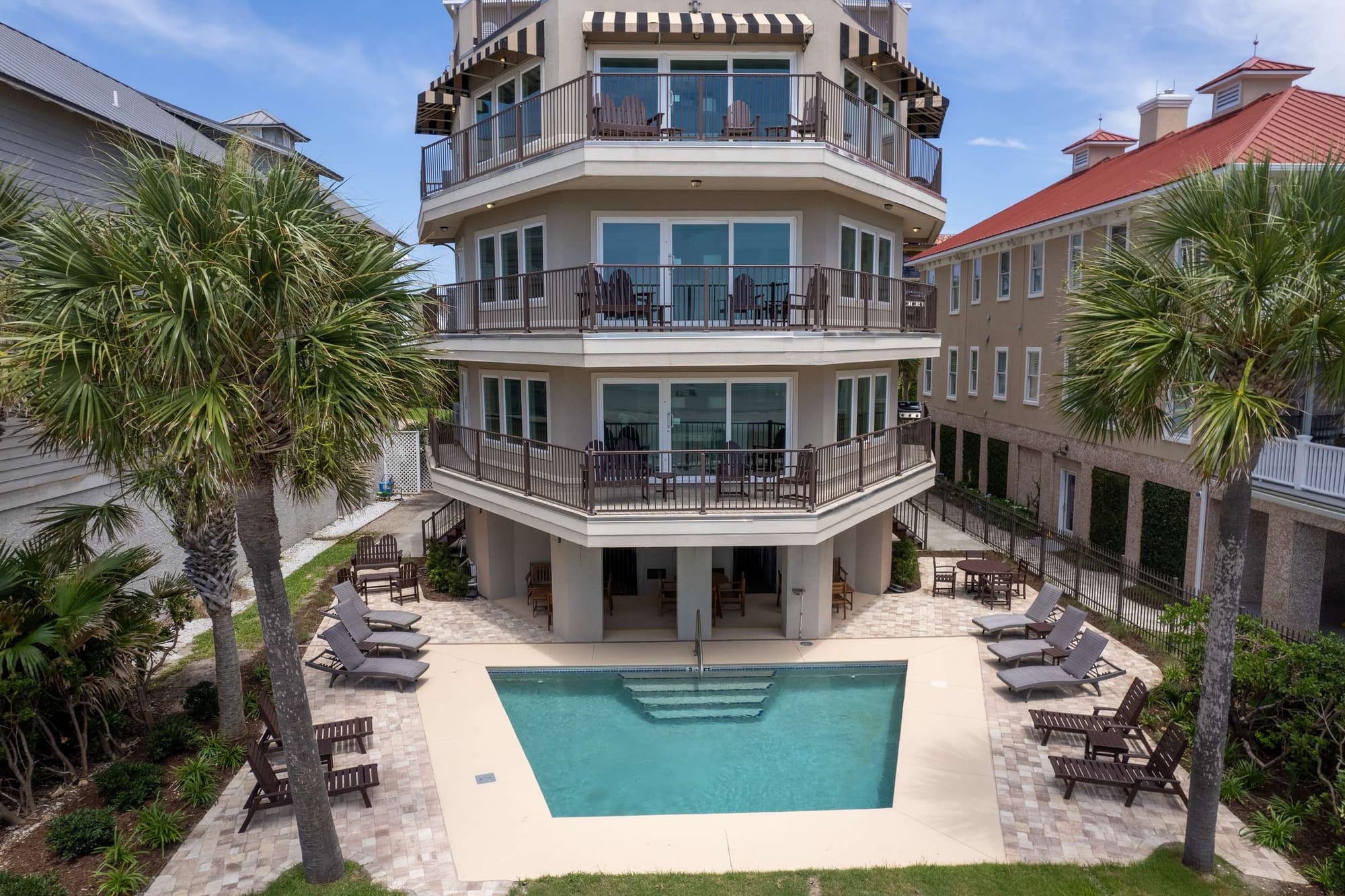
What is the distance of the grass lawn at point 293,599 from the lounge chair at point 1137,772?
41.7 feet

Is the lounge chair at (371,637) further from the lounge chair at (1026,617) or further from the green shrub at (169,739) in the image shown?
the lounge chair at (1026,617)

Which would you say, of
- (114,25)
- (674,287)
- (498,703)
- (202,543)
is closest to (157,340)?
(202,543)

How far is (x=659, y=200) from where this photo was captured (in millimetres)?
16203

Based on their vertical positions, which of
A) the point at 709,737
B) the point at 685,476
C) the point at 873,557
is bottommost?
the point at 709,737

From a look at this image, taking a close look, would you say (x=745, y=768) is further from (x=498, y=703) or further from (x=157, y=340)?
(x=157, y=340)

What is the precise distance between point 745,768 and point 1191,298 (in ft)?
28.0

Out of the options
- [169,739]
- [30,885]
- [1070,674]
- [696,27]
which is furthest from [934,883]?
[696,27]

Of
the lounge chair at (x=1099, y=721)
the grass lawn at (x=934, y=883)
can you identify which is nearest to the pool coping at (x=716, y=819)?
the grass lawn at (x=934, y=883)

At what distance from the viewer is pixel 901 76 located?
18875 millimetres

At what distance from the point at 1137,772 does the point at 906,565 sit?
991 centimetres

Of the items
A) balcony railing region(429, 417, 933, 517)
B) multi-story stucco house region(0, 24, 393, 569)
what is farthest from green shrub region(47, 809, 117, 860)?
balcony railing region(429, 417, 933, 517)

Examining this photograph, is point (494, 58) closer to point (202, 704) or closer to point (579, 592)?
point (579, 592)

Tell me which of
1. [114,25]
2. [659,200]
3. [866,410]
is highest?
[114,25]

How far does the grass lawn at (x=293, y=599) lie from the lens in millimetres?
16125
